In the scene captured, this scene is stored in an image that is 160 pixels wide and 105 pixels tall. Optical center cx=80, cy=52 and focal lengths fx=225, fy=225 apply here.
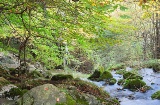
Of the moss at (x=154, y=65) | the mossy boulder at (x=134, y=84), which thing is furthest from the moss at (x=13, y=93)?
the moss at (x=154, y=65)

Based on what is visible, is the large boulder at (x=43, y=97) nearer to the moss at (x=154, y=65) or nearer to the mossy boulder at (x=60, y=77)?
the mossy boulder at (x=60, y=77)

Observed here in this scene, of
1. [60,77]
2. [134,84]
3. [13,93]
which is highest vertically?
[13,93]

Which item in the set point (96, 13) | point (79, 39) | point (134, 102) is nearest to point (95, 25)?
point (96, 13)

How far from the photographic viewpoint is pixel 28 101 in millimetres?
4160

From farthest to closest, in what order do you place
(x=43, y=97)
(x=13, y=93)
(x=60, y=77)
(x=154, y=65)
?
(x=154, y=65), (x=60, y=77), (x=13, y=93), (x=43, y=97)

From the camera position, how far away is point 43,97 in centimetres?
418

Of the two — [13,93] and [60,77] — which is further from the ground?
[13,93]

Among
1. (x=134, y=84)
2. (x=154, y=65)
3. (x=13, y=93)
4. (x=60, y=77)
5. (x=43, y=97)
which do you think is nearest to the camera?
(x=43, y=97)

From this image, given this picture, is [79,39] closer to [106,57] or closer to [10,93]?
[10,93]

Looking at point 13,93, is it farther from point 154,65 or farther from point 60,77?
point 154,65

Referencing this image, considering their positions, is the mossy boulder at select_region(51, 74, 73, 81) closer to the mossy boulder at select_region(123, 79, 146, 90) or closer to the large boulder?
the large boulder

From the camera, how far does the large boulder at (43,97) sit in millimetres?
4125

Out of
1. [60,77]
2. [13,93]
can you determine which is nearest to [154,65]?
[60,77]

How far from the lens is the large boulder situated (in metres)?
4.12
